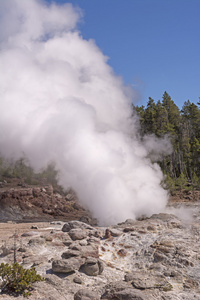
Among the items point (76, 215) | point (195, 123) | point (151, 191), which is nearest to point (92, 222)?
point (76, 215)

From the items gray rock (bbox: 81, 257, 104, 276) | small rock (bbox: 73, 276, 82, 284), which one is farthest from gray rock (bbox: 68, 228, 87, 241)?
small rock (bbox: 73, 276, 82, 284)

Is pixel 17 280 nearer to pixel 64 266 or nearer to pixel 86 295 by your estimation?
pixel 64 266

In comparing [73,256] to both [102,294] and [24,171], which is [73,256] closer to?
[102,294]

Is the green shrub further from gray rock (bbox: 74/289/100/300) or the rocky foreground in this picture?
gray rock (bbox: 74/289/100/300)

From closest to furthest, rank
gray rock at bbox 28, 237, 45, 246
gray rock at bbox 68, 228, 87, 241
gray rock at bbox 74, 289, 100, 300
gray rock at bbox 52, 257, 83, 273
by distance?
gray rock at bbox 74, 289, 100, 300 → gray rock at bbox 52, 257, 83, 273 → gray rock at bbox 28, 237, 45, 246 → gray rock at bbox 68, 228, 87, 241

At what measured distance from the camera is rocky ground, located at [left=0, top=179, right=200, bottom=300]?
19.8ft

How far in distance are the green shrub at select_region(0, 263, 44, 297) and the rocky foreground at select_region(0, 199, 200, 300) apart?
0.16 metres

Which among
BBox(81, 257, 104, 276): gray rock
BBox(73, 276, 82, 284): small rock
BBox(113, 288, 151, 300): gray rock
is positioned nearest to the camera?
BBox(113, 288, 151, 300): gray rock

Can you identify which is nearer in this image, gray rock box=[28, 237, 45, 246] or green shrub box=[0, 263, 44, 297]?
green shrub box=[0, 263, 44, 297]

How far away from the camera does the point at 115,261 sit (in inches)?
316

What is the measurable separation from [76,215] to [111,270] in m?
9.18

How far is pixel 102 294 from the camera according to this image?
600 cm

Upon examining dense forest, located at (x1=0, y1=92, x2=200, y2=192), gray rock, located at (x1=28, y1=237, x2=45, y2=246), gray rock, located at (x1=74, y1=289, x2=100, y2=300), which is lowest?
gray rock, located at (x1=74, y1=289, x2=100, y2=300)

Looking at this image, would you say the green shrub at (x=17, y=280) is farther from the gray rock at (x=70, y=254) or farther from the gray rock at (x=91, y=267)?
the gray rock at (x=70, y=254)
